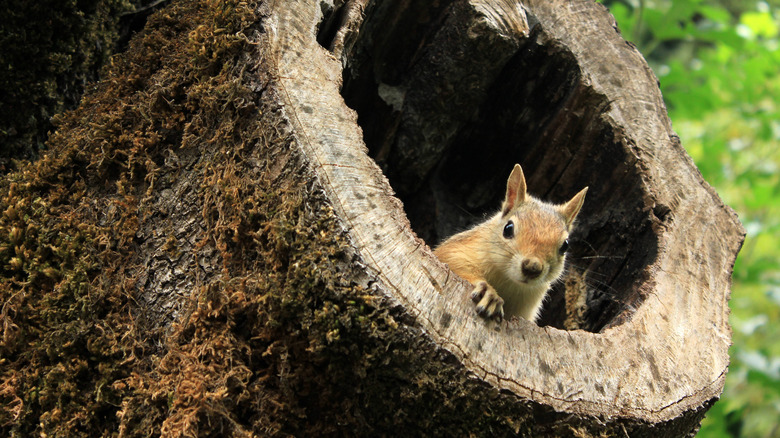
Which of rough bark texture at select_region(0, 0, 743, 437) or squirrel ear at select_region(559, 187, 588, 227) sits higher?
squirrel ear at select_region(559, 187, 588, 227)

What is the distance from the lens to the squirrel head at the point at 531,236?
3.39 meters

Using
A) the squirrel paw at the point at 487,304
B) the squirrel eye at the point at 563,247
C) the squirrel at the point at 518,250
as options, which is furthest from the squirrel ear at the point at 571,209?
the squirrel paw at the point at 487,304

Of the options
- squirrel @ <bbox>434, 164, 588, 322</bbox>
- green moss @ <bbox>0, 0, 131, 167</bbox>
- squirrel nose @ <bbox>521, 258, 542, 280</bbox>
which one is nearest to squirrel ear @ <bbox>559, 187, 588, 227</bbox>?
squirrel @ <bbox>434, 164, 588, 322</bbox>

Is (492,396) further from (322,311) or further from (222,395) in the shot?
(222,395)

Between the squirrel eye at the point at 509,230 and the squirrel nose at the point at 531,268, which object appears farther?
the squirrel eye at the point at 509,230

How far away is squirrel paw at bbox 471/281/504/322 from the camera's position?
2259mm

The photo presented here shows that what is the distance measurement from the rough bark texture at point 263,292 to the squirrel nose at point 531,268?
20.9 inches

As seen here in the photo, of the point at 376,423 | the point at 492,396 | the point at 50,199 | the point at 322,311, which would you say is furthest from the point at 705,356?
the point at 50,199

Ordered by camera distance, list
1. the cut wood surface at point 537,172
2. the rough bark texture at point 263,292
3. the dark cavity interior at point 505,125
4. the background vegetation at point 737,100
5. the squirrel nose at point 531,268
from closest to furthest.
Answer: the rough bark texture at point 263,292, the cut wood surface at point 537,172, the squirrel nose at point 531,268, the dark cavity interior at point 505,125, the background vegetation at point 737,100

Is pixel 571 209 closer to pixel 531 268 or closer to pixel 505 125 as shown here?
pixel 531 268

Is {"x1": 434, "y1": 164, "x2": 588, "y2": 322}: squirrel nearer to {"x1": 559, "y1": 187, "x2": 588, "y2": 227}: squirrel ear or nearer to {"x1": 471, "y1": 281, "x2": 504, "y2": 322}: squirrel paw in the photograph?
{"x1": 559, "y1": 187, "x2": 588, "y2": 227}: squirrel ear

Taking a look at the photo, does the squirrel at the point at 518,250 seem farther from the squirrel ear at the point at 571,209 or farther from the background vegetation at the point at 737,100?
the background vegetation at the point at 737,100

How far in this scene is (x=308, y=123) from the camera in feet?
7.54

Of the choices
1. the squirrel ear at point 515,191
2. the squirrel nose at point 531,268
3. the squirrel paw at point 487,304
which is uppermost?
the squirrel ear at point 515,191
